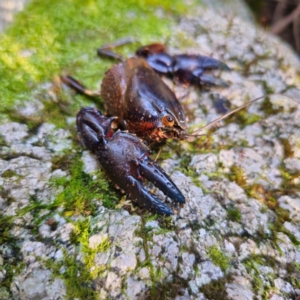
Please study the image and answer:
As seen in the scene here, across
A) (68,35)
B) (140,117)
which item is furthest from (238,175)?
(68,35)

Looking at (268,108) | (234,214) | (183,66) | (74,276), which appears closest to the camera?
(74,276)

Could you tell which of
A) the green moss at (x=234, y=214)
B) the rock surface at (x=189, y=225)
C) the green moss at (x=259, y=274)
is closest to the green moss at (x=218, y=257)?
the rock surface at (x=189, y=225)

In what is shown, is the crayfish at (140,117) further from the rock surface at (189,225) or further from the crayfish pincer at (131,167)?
the rock surface at (189,225)

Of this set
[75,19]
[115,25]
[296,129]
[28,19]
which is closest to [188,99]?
[296,129]

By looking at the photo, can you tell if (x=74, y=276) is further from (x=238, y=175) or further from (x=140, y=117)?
(x=238, y=175)

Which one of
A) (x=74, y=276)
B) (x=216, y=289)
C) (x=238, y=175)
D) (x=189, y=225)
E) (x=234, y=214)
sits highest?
(x=238, y=175)
